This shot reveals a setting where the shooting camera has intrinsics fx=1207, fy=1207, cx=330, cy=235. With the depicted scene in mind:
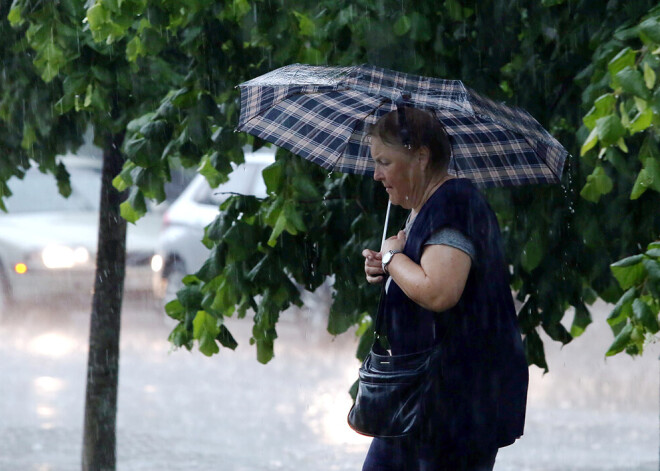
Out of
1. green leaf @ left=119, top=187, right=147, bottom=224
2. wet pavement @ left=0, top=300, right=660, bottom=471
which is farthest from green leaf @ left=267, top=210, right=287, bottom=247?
wet pavement @ left=0, top=300, right=660, bottom=471

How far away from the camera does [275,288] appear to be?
14.3 ft

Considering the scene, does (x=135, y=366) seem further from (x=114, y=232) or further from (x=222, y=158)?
(x=222, y=158)

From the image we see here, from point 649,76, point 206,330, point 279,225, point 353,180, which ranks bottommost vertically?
point 206,330

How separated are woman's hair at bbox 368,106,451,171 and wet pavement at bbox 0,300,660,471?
259 cm

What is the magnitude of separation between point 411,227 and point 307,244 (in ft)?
4.16

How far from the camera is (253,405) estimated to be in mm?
8945

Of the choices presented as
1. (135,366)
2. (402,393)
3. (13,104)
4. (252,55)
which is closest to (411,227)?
(402,393)

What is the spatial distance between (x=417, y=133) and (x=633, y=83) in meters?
0.57

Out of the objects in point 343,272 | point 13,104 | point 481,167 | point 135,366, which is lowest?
point 135,366

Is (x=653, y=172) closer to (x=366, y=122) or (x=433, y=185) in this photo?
(x=433, y=185)

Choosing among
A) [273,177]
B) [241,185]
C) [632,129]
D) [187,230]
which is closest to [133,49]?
[273,177]

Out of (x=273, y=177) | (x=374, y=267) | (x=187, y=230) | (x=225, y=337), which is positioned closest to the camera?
(x=374, y=267)

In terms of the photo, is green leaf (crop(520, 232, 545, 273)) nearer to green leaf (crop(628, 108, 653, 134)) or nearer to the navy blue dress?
the navy blue dress

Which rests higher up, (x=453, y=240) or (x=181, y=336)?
(x=453, y=240)
